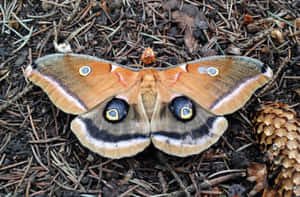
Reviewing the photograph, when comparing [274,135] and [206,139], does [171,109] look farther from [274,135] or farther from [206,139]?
[274,135]

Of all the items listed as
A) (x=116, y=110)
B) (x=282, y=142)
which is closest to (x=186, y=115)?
(x=116, y=110)

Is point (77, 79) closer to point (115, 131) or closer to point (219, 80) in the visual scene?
point (115, 131)

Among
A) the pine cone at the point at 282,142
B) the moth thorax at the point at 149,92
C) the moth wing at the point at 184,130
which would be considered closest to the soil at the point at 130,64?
the pine cone at the point at 282,142

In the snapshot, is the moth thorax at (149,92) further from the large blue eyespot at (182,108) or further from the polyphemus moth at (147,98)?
the large blue eyespot at (182,108)

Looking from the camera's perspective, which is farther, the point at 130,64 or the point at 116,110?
the point at 130,64

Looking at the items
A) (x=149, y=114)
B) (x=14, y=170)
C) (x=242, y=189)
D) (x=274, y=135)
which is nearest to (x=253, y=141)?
(x=274, y=135)

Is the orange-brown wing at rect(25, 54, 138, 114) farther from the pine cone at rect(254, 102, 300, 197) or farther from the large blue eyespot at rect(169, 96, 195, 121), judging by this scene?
the pine cone at rect(254, 102, 300, 197)

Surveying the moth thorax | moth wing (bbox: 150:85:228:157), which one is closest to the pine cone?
moth wing (bbox: 150:85:228:157)
